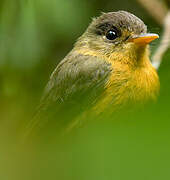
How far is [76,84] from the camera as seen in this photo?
3594 mm

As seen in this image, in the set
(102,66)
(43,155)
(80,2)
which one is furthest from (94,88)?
(43,155)

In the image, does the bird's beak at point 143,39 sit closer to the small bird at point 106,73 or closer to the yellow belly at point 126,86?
the small bird at point 106,73

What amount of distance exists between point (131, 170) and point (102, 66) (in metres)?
2.98

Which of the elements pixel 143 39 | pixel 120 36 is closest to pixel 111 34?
pixel 120 36

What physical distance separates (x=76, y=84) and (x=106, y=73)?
384mm

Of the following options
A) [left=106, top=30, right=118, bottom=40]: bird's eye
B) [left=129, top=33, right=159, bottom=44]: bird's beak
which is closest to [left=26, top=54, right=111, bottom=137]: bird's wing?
[left=106, top=30, right=118, bottom=40]: bird's eye

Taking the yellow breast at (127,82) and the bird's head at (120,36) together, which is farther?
the bird's head at (120,36)

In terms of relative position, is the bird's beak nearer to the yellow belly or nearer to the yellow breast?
the yellow breast

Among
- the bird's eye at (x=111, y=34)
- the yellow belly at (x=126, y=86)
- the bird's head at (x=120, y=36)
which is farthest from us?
the bird's eye at (x=111, y=34)

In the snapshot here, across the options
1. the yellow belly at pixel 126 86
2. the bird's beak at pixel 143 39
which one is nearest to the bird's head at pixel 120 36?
the bird's beak at pixel 143 39

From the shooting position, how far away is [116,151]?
1.81ft

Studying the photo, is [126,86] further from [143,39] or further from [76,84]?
[76,84]

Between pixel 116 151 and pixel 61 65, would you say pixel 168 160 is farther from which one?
pixel 61 65

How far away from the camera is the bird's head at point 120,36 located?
3.35 metres
